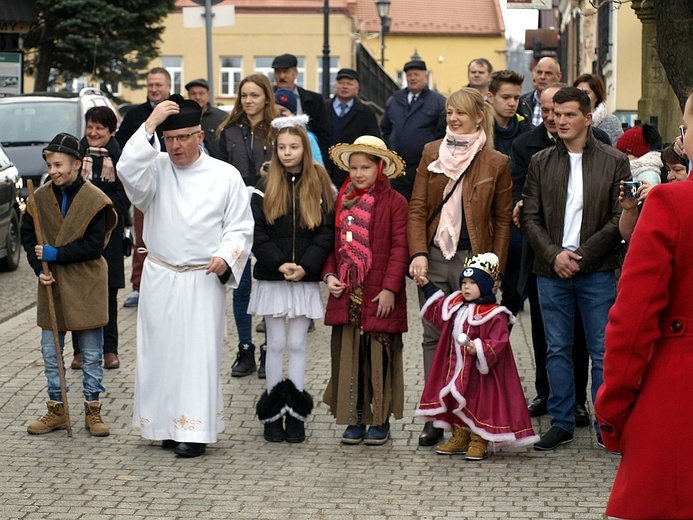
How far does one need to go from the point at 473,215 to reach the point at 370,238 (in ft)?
1.97

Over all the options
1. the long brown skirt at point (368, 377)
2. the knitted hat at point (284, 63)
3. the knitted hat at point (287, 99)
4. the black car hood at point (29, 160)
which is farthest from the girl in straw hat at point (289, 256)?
the black car hood at point (29, 160)

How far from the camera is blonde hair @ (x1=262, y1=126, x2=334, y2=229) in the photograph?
299 inches

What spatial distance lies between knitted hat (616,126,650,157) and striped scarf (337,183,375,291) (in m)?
1.71

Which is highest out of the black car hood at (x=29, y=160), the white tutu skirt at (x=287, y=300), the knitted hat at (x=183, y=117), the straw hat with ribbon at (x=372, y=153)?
the knitted hat at (x=183, y=117)

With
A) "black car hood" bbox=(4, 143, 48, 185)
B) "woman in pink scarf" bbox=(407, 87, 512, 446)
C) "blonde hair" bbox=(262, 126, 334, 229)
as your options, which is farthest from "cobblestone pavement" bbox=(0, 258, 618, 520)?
"black car hood" bbox=(4, 143, 48, 185)

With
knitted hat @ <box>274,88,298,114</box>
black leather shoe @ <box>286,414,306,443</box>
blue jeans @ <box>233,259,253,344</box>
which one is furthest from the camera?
knitted hat @ <box>274,88,298,114</box>

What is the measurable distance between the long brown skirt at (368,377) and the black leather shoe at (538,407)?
1.09 m

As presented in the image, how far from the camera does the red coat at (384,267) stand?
7416 millimetres

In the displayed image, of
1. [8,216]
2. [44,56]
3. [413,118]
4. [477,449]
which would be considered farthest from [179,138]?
[44,56]

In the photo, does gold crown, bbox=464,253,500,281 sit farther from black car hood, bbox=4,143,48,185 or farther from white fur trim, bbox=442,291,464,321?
black car hood, bbox=4,143,48,185

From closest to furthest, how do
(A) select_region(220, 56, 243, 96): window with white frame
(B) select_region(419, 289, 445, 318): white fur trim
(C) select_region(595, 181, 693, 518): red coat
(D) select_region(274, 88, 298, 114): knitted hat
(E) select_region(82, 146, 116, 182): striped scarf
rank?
(C) select_region(595, 181, 693, 518): red coat, (B) select_region(419, 289, 445, 318): white fur trim, (E) select_region(82, 146, 116, 182): striped scarf, (D) select_region(274, 88, 298, 114): knitted hat, (A) select_region(220, 56, 243, 96): window with white frame

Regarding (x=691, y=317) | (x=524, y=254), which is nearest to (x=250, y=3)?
(x=524, y=254)

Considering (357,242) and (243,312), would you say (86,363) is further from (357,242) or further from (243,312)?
(243,312)

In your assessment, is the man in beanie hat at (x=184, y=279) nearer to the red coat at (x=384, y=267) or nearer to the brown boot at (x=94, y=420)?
the brown boot at (x=94, y=420)
